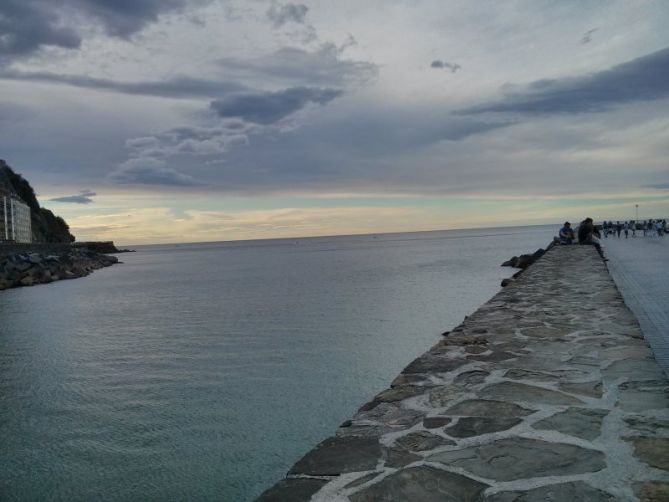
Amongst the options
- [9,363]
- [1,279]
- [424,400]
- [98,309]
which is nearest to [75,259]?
[1,279]

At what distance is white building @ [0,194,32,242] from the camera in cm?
7788

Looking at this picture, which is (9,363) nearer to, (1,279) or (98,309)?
(98,309)

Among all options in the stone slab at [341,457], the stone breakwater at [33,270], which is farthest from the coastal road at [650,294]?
the stone breakwater at [33,270]

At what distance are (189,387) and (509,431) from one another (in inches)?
320

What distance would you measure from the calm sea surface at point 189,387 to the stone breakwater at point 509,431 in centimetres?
285

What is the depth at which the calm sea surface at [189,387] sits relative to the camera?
22.1 feet

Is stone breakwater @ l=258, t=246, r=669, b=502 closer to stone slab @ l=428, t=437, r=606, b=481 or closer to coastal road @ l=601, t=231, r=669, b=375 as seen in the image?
stone slab @ l=428, t=437, r=606, b=481

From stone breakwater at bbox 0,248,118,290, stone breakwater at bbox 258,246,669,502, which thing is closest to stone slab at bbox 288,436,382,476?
stone breakwater at bbox 258,246,669,502

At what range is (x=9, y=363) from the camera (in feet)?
44.3

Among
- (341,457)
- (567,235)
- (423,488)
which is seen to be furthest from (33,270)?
(423,488)

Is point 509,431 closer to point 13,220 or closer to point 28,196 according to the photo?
point 13,220

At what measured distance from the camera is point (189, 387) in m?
10.6

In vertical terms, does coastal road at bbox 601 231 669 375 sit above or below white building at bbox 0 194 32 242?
below

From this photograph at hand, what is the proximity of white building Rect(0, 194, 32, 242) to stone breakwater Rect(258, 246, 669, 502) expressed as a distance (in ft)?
274
